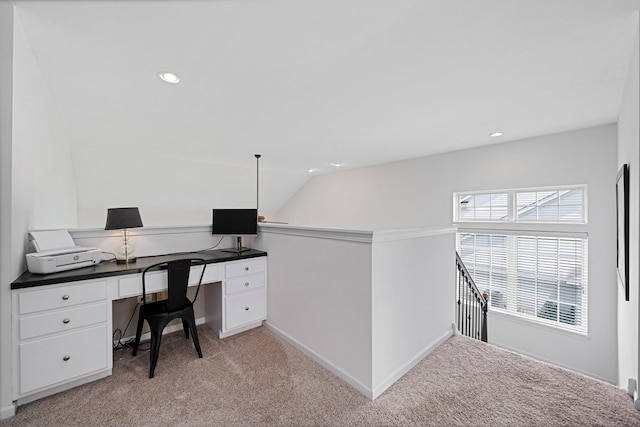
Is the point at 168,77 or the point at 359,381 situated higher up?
the point at 168,77

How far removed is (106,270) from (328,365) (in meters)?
1.92

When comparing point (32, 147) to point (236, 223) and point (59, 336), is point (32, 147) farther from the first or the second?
point (236, 223)

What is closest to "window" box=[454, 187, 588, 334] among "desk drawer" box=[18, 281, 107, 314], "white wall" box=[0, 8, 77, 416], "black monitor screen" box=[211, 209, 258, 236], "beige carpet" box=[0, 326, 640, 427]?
"beige carpet" box=[0, 326, 640, 427]

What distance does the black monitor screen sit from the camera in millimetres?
3111

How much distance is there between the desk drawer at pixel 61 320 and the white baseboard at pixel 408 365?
2110mm

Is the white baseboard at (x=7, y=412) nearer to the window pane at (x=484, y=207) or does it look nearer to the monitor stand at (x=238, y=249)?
the monitor stand at (x=238, y=249)

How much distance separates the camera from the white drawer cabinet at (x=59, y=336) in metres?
1.71

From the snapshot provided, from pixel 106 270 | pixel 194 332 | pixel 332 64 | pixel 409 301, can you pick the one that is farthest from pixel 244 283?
pixel 332 64

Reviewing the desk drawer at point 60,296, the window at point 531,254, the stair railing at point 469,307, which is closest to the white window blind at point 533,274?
the window at point 531,254

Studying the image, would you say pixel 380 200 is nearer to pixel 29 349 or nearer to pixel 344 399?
pixel 344 399

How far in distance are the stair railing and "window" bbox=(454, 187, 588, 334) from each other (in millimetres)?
736

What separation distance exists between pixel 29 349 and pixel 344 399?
6.87 feet

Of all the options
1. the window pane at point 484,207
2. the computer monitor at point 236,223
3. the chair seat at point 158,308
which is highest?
the window pane at point 484,207

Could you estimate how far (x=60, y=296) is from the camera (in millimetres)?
1853
